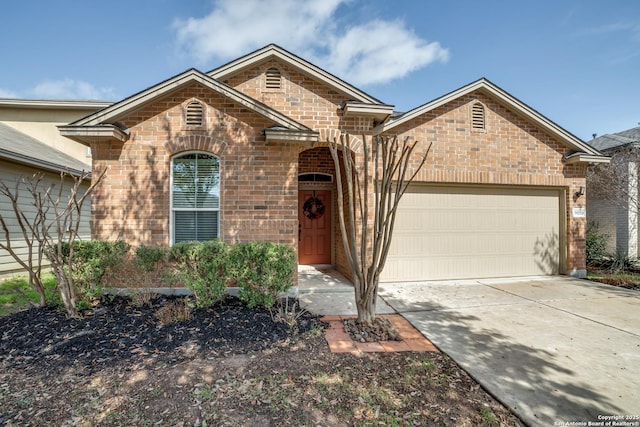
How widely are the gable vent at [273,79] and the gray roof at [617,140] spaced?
11.9 metres

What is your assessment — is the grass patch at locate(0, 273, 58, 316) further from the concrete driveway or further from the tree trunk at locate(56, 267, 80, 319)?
the concrete driveway

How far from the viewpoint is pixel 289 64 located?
6656 mm

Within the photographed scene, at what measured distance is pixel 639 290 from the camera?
252 inches

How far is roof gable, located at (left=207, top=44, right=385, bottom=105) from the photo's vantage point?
21.3ft

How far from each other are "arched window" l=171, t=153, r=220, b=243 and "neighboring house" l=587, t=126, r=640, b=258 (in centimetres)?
1162

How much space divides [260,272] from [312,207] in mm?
4331

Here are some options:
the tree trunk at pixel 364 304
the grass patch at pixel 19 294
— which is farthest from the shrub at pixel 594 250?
the grass patch at pixel 19 294

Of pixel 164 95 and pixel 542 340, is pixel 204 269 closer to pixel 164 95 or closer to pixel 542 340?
pixel 164 95

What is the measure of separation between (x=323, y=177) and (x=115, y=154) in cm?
529

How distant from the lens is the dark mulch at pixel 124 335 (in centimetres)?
331

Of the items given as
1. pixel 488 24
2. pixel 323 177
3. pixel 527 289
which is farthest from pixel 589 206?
pixel 323 177

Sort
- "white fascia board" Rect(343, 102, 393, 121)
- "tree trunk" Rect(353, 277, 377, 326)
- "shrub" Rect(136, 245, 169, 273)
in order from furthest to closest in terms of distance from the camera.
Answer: "white fascia board" Rect(343, 102, 393, 121), "shrub" Rect(136, 245, 169, 273), "tree trunk" Rect(353, 277, 377, 326)

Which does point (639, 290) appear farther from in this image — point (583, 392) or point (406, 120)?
point (406, 120)

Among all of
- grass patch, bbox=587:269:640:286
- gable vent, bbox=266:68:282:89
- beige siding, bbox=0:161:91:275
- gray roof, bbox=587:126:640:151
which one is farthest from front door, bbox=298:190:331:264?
gray roof, bbox=587:126:640:151
